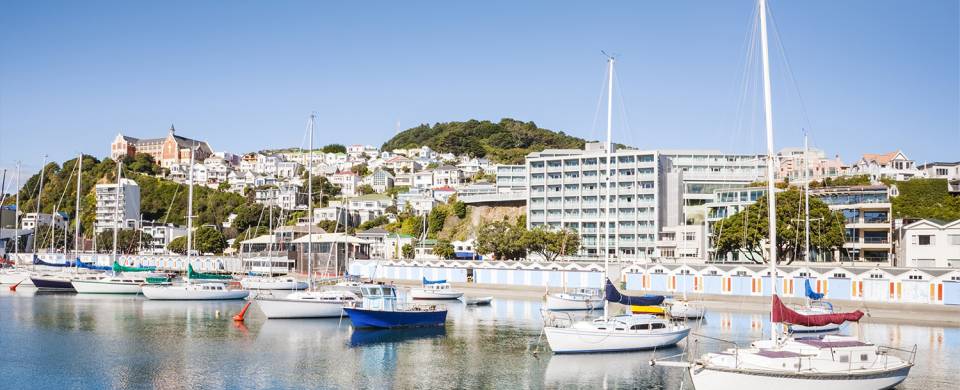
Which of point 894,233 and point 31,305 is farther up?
point 894,233

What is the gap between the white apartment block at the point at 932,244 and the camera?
79125 mm

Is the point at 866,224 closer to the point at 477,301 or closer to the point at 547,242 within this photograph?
the point at 547,242

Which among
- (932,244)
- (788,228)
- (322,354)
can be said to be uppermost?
(788,228)

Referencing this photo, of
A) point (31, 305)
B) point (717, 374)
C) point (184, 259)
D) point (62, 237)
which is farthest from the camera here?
point (62, 237)

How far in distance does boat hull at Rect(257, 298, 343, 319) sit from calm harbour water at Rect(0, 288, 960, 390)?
944 mm

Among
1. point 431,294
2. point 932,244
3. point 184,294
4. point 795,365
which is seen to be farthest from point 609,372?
point 932,244

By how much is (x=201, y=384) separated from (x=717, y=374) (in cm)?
2213

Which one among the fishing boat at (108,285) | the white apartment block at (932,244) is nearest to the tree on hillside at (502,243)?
the fishing boat at (108,285)

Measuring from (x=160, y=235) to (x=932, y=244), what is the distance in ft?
523

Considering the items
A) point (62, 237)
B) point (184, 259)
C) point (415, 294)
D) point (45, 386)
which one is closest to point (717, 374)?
point (45, 386)

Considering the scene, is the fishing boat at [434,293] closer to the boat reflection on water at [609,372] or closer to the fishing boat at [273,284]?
the fishing boat at [273,284]

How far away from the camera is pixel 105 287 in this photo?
8456cm

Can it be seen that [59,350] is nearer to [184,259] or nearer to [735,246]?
[735,246]

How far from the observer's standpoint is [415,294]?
3206 inches
